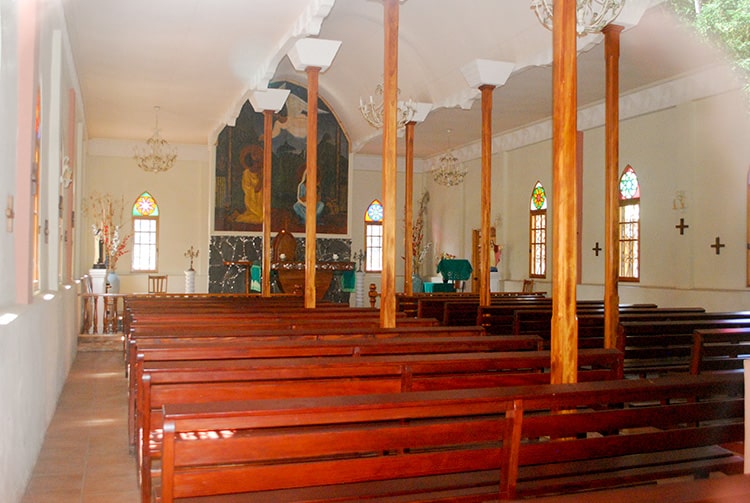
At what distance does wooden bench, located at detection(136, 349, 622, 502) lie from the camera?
3707 millimetres

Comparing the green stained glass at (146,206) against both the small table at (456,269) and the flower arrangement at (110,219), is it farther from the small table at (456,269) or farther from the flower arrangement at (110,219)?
the small table at (456,269)

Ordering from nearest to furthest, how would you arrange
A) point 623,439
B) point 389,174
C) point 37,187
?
point 623,439
point 37,187
point 389,174

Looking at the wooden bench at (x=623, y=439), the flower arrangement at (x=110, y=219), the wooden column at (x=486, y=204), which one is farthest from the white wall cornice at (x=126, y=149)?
the wooden bench at (x=623, y=439)

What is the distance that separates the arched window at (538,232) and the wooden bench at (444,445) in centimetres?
1312

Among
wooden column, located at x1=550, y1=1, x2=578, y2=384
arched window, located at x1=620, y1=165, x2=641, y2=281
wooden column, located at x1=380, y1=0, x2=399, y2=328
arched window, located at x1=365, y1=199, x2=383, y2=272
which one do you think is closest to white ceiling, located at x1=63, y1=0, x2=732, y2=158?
wooden column, located at x1=380, y1=0, x2=399, y2=328

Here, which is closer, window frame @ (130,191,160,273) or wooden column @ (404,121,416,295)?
wooden column @ (404,121,416,295)

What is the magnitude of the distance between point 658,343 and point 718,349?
1165 mm

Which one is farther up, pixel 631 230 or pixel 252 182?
pixel 252 182

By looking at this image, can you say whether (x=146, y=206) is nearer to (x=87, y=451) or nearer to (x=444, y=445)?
(x=87, y=451)

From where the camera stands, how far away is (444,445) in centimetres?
284

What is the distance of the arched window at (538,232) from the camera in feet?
54.2

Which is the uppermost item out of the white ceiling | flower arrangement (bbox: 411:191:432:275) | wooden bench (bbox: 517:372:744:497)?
the white ceiling

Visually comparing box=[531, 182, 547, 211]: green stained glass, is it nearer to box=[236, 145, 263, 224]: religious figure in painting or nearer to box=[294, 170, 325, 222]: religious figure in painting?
box=[294, 170, 325, 222]: religious figure in painting

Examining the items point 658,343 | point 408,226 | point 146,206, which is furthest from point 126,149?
point 658,343
